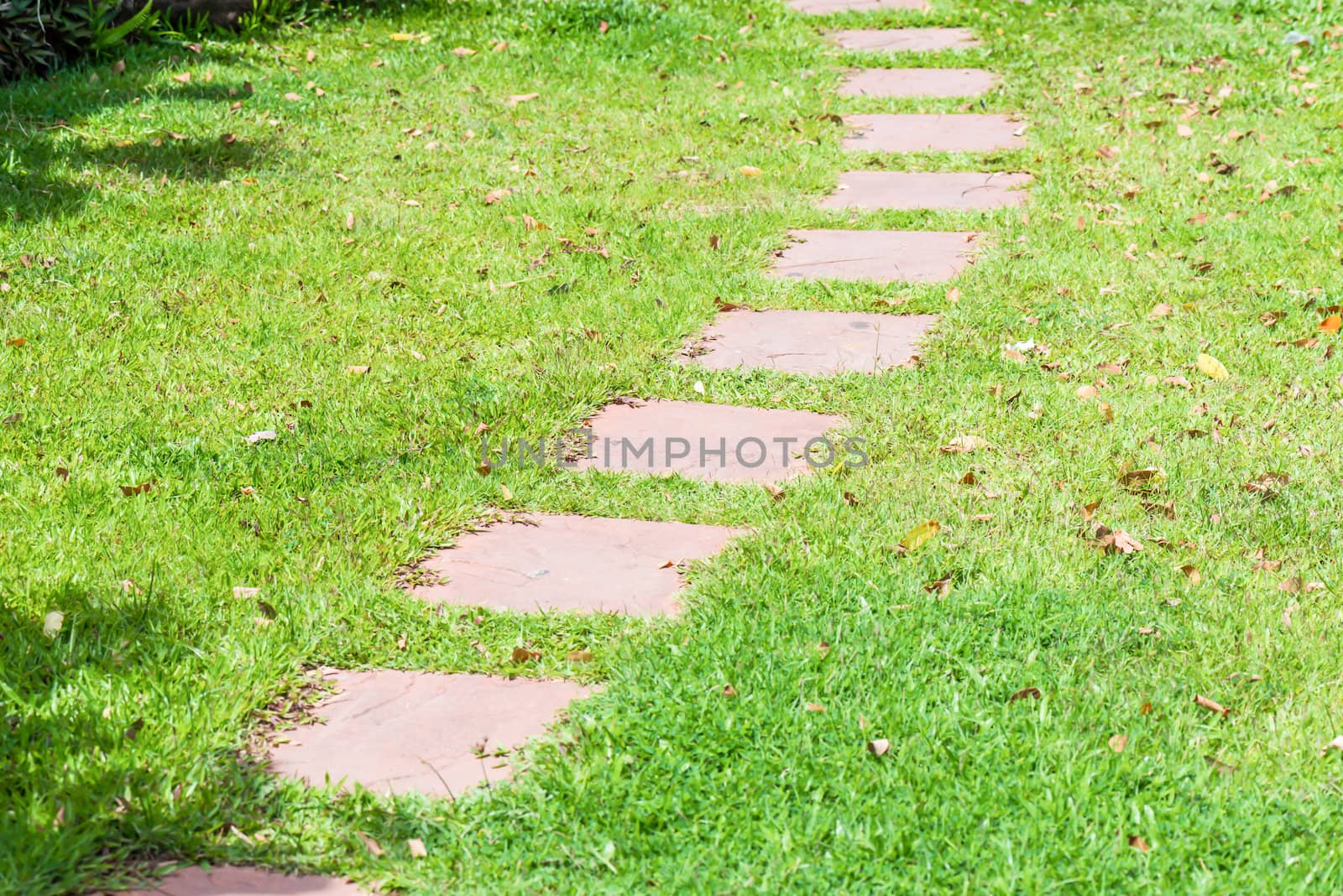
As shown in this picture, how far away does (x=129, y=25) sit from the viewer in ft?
26.5

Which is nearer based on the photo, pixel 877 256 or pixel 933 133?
pixel 877 256

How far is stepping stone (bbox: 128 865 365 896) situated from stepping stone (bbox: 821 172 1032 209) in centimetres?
456

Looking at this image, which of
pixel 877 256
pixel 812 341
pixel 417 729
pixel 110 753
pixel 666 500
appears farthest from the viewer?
pixel 877 256

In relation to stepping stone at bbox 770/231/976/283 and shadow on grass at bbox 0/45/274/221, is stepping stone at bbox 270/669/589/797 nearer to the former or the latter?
stepping stone at bbox 770/231/976/283

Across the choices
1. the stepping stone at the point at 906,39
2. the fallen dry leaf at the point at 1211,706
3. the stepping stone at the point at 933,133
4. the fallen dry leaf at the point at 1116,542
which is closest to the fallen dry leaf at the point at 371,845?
the fallen dry leaf at the point at 1211,706

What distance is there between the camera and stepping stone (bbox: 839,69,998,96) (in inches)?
325

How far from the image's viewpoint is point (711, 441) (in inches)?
156

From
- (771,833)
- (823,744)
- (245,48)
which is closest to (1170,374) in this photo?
(823,744)

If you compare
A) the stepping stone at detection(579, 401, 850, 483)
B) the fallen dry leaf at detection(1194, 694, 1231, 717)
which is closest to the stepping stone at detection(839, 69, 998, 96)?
the stepping stone at detection(579, 401, 850, 483)

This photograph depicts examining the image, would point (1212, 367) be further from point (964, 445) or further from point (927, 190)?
point (927, 190)

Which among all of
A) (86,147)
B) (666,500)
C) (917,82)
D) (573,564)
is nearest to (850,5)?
(917,82)

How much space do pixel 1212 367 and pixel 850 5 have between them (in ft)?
23.0

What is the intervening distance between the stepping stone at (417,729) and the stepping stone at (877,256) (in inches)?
114

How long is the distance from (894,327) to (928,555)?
5.60 ft
